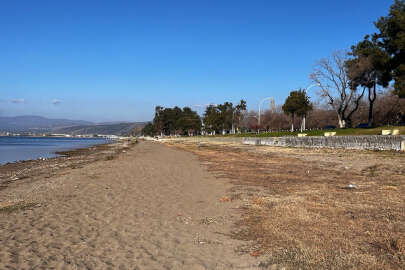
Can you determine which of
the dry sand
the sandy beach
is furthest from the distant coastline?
the sandy beach

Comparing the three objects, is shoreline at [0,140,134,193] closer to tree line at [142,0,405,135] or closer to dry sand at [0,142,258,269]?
dry sand at [0,142,258,269]

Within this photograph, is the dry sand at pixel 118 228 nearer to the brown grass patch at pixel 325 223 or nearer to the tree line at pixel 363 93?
the brown grass patch at pixel 325 223

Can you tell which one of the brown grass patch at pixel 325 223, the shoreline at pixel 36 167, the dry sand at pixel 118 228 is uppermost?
the brown grass patch at pixel 325 223

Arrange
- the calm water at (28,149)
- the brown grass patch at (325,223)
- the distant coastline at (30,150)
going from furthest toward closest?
1. the calm water at (28,149)
2. the distant coastline at (30,150)
3. the brown grass patch at (325,223)

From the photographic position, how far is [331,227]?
19.8 feet

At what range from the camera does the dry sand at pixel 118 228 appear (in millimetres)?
4691

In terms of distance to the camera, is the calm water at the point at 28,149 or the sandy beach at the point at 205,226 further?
the calm water at the point at 28,149

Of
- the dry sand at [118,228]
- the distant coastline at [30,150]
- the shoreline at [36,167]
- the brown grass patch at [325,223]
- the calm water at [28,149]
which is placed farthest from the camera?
the calm water at [28,149]

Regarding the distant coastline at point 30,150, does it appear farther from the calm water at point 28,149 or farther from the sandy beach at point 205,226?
the sandy beach at point 205,226

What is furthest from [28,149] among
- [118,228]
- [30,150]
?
[118,228]

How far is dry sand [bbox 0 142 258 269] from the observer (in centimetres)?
469

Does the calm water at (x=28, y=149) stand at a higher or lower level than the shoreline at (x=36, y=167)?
lower

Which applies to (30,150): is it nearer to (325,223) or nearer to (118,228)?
(118,228)

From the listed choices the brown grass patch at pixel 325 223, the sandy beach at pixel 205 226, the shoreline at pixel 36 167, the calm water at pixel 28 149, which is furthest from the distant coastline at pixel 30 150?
the brown grass patch at pixel 325 223
